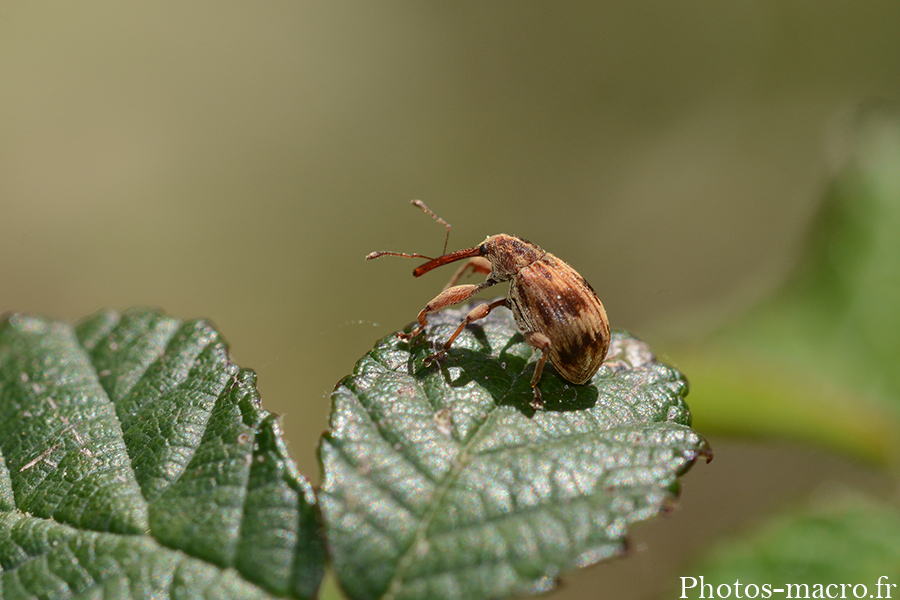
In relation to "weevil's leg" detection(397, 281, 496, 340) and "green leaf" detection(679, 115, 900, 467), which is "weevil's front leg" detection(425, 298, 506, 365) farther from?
"green leaf" detection(679, 115, 900, 467)

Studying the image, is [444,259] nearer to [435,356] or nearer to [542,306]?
[542,306]

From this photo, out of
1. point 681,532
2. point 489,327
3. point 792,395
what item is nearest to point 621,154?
point 681,532

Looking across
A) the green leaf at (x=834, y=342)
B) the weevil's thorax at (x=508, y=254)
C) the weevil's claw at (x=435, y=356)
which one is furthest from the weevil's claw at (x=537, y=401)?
the green leaf at (x=834, y=342)

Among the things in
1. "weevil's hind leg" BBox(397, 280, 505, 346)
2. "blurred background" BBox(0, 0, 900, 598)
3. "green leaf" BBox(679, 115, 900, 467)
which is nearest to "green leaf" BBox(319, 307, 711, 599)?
"weevil's hind leg" BBox(397, 280, 505, 346)

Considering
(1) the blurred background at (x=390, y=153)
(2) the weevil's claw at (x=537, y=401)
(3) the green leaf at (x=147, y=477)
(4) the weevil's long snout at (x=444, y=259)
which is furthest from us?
(1) the blurred background at (x=390, y=153)

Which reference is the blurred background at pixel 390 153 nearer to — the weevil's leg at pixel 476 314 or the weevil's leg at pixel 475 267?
the weevil's leg at pixel 475 267
